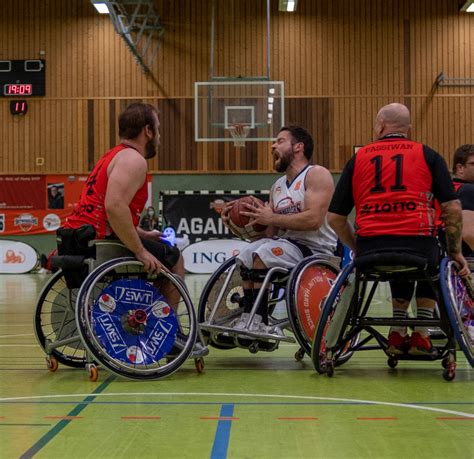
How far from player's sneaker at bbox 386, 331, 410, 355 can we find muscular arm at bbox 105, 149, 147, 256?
1.26 m

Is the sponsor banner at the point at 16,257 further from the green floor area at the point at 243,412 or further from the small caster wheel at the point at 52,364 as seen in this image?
the small caster wheel at the point at 52,364

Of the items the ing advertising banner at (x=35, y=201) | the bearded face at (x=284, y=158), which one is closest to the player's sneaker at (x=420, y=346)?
the bearded face at (x=284, y=158)

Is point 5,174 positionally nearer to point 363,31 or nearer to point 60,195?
point 60,195

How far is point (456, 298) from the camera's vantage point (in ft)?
11.4

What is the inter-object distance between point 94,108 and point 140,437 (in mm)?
17098

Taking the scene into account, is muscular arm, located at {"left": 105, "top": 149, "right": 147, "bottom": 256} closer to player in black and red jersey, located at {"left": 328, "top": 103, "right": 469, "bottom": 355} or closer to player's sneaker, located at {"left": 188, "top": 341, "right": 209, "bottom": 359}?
player's sneaker, located at {"left": 188, "top": 341, "right": 209, "bottom": 359}

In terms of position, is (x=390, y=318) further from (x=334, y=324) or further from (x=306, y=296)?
(x=306, y=296)

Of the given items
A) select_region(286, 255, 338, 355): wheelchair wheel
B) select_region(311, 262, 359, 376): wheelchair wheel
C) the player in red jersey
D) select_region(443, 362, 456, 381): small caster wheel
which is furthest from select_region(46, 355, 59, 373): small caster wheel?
select_region(443, 362, 456, 381): small caster wheel

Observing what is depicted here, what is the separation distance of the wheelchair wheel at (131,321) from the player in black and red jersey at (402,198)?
91 cm

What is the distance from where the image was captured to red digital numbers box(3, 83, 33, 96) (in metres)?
18.6

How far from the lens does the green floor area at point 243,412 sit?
2.21 m

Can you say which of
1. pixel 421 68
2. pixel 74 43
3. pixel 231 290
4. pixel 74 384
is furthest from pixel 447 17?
pixel 74 384

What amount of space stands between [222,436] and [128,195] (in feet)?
4.98

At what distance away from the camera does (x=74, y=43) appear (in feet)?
62.0
